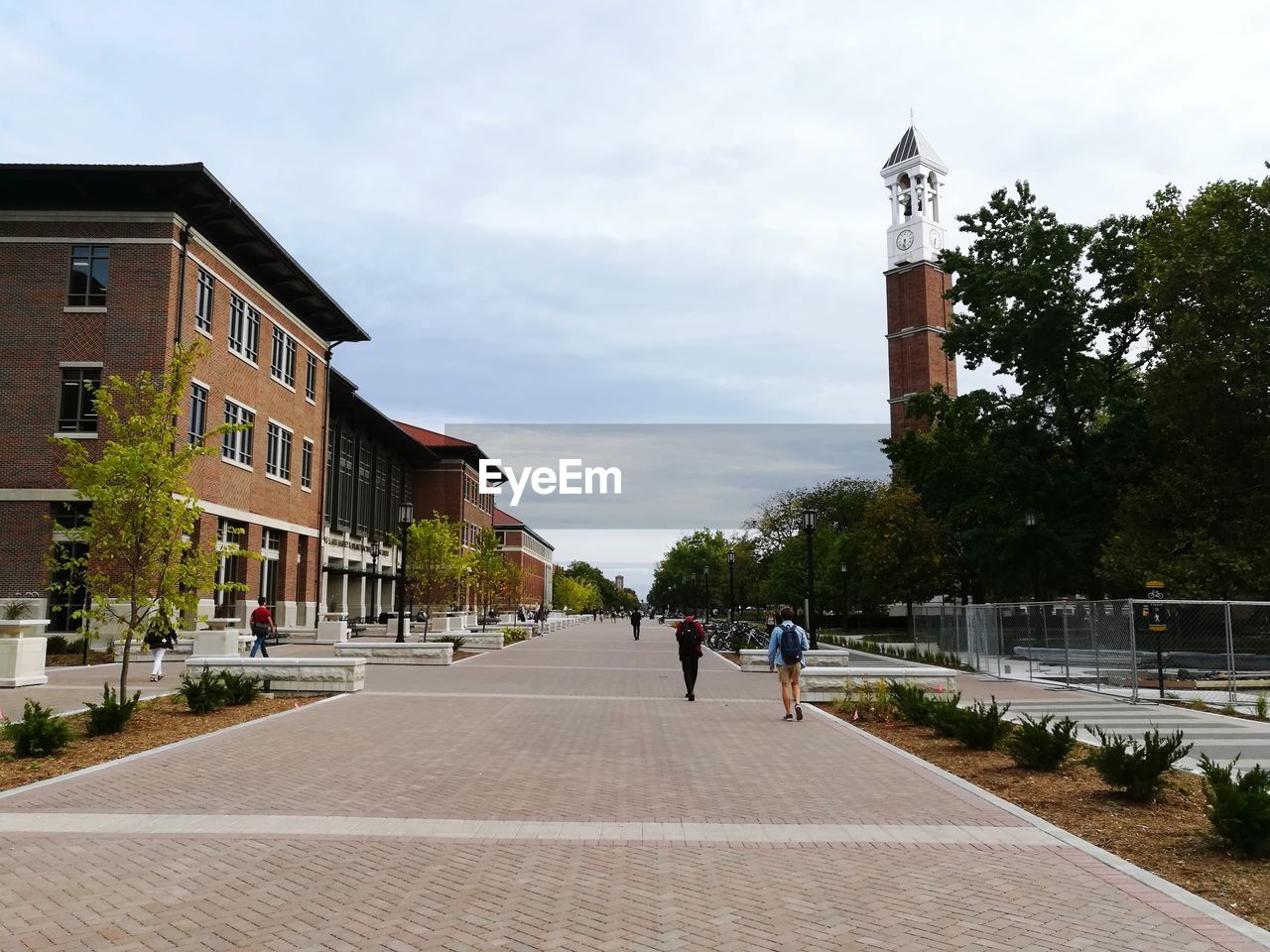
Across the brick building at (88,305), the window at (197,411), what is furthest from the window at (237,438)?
the window at (197,411)

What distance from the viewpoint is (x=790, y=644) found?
14.7 metres

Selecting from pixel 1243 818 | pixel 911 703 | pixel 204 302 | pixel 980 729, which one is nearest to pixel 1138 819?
pixel 1243 818

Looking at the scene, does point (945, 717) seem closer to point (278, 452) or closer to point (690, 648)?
point (690, 648)

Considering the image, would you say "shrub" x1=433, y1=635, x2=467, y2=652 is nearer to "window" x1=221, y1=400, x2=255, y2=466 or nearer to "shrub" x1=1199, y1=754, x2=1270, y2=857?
"window" x1=221, y1=400, x2=255, y2=466

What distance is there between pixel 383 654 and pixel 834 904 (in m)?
23.3

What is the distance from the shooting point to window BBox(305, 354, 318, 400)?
4575 centimetres

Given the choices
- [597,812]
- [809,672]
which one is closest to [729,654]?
[809,672]

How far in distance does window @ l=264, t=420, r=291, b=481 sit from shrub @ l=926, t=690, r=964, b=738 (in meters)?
33.1

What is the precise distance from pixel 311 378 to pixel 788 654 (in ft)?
122

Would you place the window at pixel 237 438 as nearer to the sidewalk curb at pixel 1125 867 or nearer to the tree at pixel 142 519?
the tree at pixel 142 519

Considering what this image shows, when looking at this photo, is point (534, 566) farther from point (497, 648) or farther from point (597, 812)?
point (597, 812)

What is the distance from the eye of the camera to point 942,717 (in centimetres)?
1261

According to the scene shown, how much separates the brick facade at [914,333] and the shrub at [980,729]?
80.3 meters

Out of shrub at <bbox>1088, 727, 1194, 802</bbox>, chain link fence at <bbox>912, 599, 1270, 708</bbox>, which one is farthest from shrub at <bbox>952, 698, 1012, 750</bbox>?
chain link fence at <bbox>912, 599, 1270, 708</bbox>
